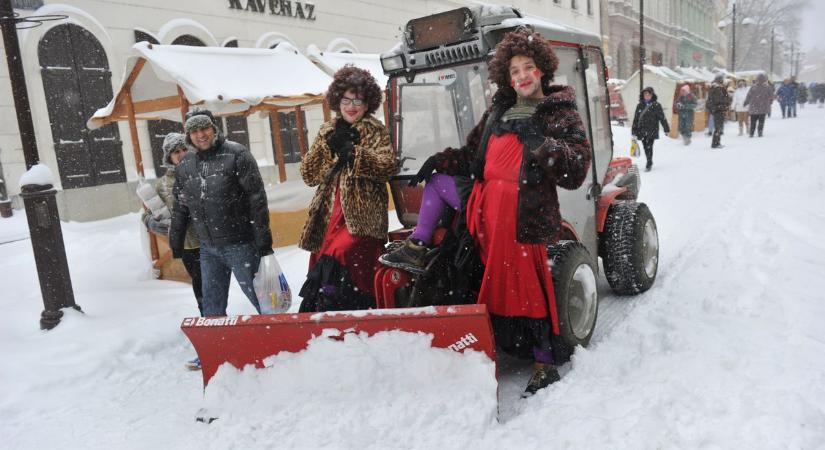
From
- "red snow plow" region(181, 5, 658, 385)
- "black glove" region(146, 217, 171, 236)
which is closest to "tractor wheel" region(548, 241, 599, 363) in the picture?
"red snow plow" region(181, 5, 658, 385)

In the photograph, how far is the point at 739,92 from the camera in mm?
19594

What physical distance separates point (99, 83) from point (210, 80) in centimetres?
471

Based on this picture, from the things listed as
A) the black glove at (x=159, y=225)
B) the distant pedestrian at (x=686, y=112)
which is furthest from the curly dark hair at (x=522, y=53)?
the distant pedestrian at (x=686, y=112)

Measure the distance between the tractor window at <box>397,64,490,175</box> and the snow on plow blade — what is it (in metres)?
1.41

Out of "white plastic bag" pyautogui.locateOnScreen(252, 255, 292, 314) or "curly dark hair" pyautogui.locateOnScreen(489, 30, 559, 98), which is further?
"white plastic bag" pyautogui.locateOnScreen(252, 255, 292, 314)

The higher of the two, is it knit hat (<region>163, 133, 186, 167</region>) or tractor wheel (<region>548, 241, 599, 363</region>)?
knit hat (<region>163, 133, 186, 167</region>)

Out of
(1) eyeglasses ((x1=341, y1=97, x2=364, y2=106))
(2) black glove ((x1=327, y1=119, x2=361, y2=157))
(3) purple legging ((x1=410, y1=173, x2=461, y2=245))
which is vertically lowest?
Result: (3) purple legging ((x1=410, y1=173, x2=461, y2=245))

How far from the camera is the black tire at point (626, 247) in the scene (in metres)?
4.26

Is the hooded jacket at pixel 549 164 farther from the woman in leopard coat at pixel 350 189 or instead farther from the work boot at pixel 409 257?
the woman in leopard coat at pixel 350 189

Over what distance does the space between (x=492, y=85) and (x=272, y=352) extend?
2.03m

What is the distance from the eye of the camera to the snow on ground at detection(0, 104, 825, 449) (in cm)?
260

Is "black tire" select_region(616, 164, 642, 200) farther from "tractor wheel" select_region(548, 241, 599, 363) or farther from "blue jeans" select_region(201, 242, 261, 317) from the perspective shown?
"blue jeans" select_region(201, 242, 261, 317)

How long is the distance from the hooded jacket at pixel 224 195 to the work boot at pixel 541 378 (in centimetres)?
194

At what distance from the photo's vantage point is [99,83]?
34.4 feet
